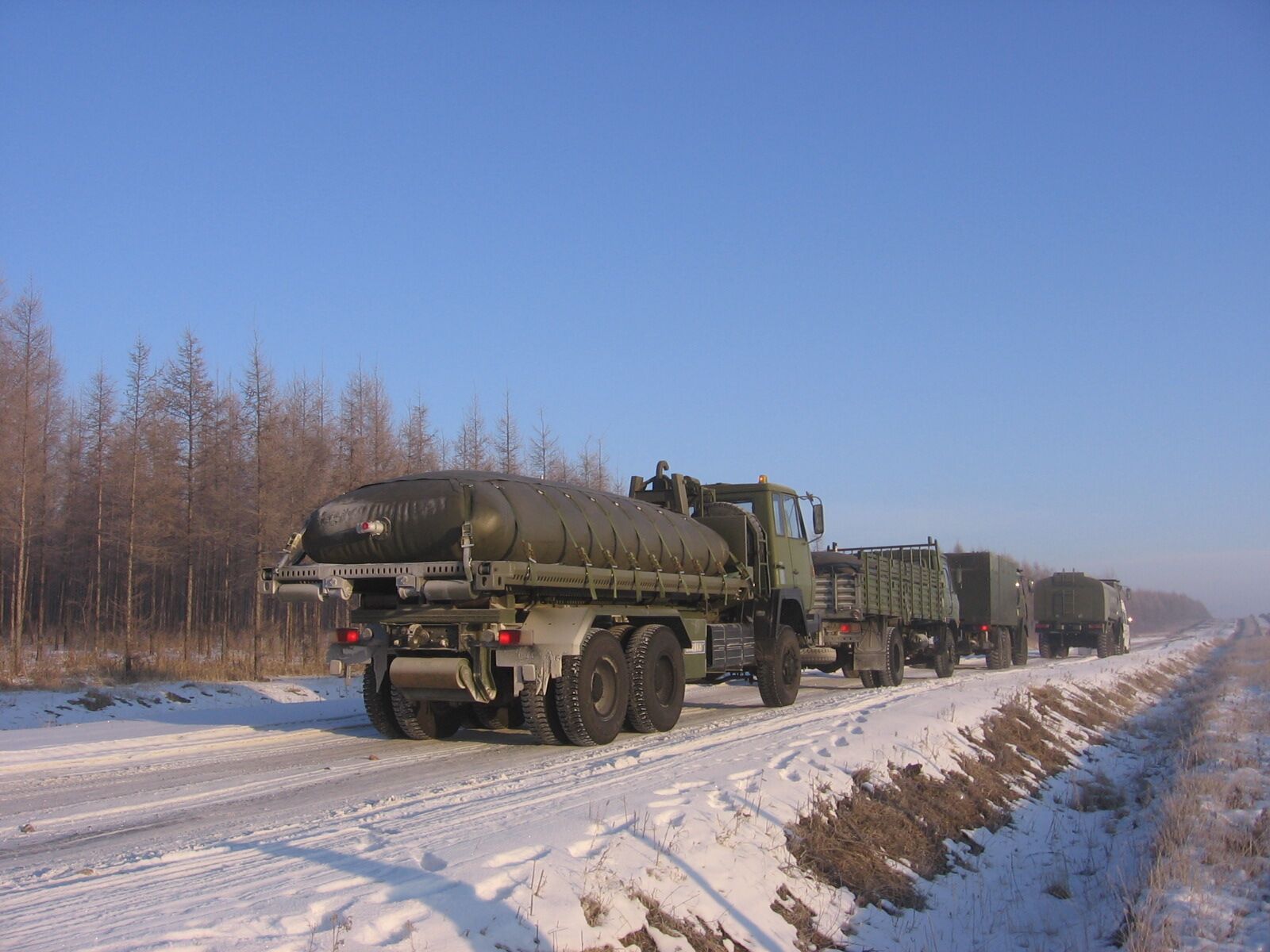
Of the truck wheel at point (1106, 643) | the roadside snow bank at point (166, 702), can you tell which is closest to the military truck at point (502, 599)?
the roadside snow bank at point (166, 702)

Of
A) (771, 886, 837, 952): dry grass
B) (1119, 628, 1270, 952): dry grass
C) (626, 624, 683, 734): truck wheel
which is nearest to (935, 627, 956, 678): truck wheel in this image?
(1119, 628, 1270, 952): dry grass

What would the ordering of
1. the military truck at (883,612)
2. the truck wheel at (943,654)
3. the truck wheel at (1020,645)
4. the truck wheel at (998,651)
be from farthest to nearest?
the truck wheel at (1020,645) → the truck wheel at (998,651) → the truck wheel at (943,654) → the military truck at (883,612)

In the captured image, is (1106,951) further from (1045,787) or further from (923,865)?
(1045,787)

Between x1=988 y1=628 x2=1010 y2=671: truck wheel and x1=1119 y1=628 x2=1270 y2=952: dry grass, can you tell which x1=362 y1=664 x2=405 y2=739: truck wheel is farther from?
x1=988 y1=628 x2=1010 y2=671: truck wheel

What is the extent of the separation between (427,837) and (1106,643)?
38217mm

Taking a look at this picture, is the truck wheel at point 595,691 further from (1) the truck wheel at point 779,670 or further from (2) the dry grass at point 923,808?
(1) the truck wheel at point 779,670

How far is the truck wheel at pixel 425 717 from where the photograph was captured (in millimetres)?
11742

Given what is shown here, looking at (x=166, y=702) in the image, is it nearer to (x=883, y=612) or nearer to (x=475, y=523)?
(x=475, y=523)

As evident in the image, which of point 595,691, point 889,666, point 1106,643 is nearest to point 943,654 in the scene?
point 889,666

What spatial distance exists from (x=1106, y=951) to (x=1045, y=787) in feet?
18.4

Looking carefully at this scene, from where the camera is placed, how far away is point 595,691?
11.4 m

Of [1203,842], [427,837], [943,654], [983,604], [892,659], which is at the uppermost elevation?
[983,604]

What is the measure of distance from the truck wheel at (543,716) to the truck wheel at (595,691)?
114mm

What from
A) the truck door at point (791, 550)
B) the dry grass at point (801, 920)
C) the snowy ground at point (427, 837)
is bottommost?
the dry grass at point (801, 920)
